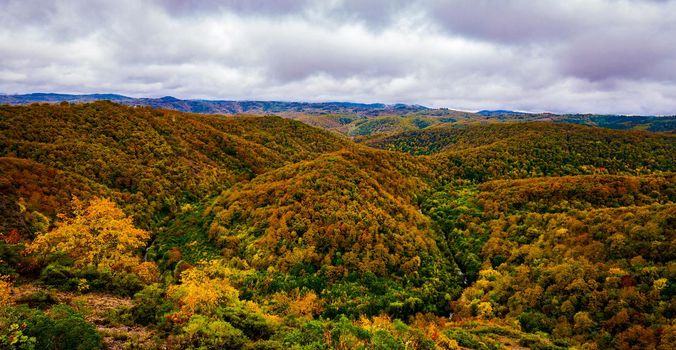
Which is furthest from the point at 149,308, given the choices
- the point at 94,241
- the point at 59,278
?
the point at 94,241

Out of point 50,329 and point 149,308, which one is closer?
point 50,329

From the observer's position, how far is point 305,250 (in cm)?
6438

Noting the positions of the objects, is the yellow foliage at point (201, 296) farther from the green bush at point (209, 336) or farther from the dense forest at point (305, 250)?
the green bush at point (209, 336)

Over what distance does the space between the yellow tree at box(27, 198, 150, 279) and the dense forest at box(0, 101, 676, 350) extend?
0.25 meters

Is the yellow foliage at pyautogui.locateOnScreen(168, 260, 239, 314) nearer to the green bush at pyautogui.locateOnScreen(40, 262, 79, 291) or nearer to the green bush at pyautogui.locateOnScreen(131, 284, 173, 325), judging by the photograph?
the green bush at pyautogui.locateOnScreen(131, 284, 173, 325)

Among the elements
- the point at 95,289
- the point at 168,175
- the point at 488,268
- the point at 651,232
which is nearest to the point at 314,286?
the point at 95,289

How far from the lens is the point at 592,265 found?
52250 millimetres

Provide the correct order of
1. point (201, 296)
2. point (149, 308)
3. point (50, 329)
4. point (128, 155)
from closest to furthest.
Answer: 1. point (50, 329)
2. point (149, 308)
3. point (201, 296)
4. point (128, 155)

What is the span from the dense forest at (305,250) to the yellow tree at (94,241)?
0.25m

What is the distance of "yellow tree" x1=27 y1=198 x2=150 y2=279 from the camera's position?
121 feet

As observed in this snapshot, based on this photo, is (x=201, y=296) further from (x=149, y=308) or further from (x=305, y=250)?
(x=305, y=250)

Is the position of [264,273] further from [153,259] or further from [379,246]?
[153,259]

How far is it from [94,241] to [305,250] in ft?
117

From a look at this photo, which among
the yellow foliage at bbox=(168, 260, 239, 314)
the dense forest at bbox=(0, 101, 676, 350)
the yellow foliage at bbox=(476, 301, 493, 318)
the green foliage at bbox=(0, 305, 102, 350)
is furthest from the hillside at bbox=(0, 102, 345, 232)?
the yellow foliage at bbox=(476, 301, 493, 318)
